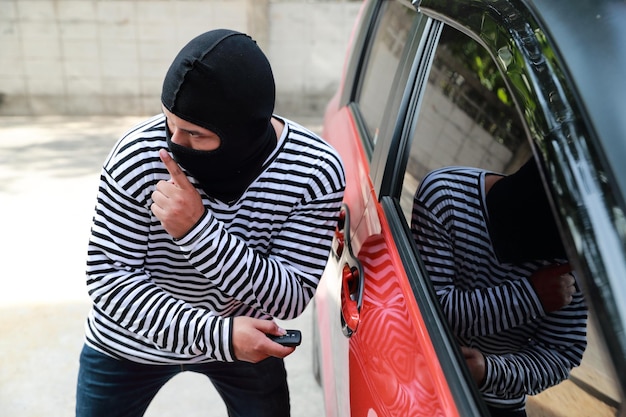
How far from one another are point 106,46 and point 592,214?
726cm

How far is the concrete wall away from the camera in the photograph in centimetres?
736

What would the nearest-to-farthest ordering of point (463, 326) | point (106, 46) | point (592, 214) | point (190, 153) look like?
point (592, 214) < point (463, 326) < point (190, 153) < point (106, 46)

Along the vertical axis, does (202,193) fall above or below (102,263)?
above

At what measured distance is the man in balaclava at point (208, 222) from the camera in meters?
1.42

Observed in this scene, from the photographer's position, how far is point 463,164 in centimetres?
151

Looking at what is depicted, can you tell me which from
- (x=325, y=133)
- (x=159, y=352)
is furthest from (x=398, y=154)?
(x=325, y=133)

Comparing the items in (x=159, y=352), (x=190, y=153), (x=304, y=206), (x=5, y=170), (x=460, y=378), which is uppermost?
(x=190, y=153)

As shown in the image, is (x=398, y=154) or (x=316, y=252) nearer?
(x=316, y=252)

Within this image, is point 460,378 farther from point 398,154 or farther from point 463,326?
point 398,154

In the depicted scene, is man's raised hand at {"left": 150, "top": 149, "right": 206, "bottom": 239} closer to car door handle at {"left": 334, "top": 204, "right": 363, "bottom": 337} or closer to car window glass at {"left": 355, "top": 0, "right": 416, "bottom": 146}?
car door handle at {"left": 334, "top": 204, "right": 363, "bottom": 337}

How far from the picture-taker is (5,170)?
582 cm

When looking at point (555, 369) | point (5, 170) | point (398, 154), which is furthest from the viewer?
point (5, 170)

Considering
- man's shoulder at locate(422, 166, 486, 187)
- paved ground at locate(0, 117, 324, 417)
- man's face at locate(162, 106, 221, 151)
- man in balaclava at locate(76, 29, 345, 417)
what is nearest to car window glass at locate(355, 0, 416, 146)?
man's shoulder at locate(422, 166, 486, 187)

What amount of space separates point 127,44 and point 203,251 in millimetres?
6589
